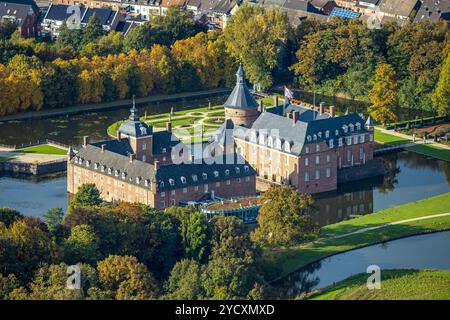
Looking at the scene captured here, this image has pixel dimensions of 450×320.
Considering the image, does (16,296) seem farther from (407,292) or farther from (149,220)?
(407,292)

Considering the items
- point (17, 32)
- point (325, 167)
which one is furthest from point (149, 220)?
point (17, 32)

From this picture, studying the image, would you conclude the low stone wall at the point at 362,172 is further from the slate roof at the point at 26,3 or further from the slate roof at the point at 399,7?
the slate roof at the point at 26,3

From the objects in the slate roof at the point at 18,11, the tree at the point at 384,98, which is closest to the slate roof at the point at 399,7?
the tree at the point at 384,98

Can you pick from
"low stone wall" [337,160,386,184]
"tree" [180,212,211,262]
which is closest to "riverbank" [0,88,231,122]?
"low stone wall" [337,160,386,184]

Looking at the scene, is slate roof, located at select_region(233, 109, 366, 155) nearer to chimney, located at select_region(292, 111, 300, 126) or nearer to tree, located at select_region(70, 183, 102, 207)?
Answer: chimney, located at select_region(292, 111, 300, 126)

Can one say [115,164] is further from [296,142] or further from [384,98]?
[384,98]

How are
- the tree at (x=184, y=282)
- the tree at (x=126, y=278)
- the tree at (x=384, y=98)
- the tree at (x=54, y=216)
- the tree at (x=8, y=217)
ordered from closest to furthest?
the tree at (x=126, y=278)
the tree at (x=184, y=282)
the tree at (x=8, y=217)
the tree at (x=54, y=216)
the tree at (x=384, y=98)

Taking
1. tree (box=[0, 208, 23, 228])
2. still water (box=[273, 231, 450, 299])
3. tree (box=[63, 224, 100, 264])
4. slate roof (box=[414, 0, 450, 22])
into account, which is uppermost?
slate roof (box=[414, 0, 450, 22])
